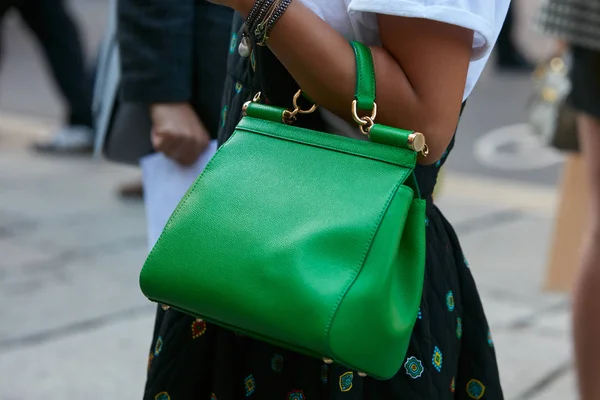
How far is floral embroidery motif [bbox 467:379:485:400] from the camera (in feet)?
5.76

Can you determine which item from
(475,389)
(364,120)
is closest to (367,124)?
(364,120)

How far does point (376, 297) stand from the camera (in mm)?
1290

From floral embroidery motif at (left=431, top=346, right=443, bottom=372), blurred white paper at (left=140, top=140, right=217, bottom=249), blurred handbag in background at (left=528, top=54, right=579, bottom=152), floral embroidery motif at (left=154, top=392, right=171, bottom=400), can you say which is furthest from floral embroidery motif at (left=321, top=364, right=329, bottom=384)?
blurred handbag in background at (left=528, top=54, right=579, bottom=152)

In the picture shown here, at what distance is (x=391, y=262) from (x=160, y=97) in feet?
3.44

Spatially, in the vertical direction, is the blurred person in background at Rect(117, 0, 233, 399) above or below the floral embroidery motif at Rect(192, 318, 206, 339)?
above

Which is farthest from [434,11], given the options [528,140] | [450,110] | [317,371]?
[528,140]

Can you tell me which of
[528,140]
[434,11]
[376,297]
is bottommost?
[528,140]

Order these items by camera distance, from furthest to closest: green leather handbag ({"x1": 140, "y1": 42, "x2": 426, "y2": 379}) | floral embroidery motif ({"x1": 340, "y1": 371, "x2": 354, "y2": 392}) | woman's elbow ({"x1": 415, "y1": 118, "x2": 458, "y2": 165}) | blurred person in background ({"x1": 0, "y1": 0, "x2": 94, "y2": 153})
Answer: blurred person in background ({"x1": 0, "y1": 0, "x2": 94, "y2": 153}), floral embroidery motif ({"x1": 340, "y1": 371, "x2": 354, "y2": 392}), woman's elbow ({"x1": 415, "y1": 118, "x2": 458, "y2": 165}), green leather handbag ({"x1": 140, "y1": 42, "x2": 426, "y2": 379})

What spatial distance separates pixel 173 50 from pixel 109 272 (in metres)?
2.30

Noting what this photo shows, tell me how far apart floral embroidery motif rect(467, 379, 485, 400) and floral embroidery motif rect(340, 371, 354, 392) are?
0.33 meters

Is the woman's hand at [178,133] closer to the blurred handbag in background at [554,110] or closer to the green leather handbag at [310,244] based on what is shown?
the green leather handbag at [310,244]

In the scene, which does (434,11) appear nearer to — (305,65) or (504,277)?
(305,65)

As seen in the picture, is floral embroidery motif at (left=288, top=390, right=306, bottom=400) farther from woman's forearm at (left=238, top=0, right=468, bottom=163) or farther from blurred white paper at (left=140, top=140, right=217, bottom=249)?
blurred white paper at (left=140, top=140, right=217, bottom=249)

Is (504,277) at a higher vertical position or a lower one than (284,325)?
lower
